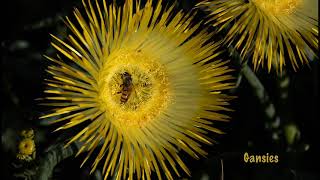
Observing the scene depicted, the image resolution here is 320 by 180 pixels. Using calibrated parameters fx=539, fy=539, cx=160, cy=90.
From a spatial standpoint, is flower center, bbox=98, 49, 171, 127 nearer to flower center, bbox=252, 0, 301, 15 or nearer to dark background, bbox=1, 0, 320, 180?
dark background, bbox=1, 0, 320, 180

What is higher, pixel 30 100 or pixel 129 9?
pixel 129 9

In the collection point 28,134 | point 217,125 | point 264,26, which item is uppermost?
point 264,26

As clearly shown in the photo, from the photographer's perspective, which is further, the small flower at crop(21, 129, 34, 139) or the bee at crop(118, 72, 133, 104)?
the bee at crop(118, 72, 133, 104)

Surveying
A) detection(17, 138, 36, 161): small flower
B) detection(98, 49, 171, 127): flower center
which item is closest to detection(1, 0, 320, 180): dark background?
detection(17, 138, 36, 161): small flower

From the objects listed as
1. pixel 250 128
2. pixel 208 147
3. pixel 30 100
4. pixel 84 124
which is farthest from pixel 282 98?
pixel 30 100

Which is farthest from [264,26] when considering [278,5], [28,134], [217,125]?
[28,134]

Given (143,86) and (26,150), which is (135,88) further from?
(26,150)

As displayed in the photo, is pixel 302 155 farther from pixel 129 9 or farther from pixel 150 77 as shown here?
pixel 129 9
